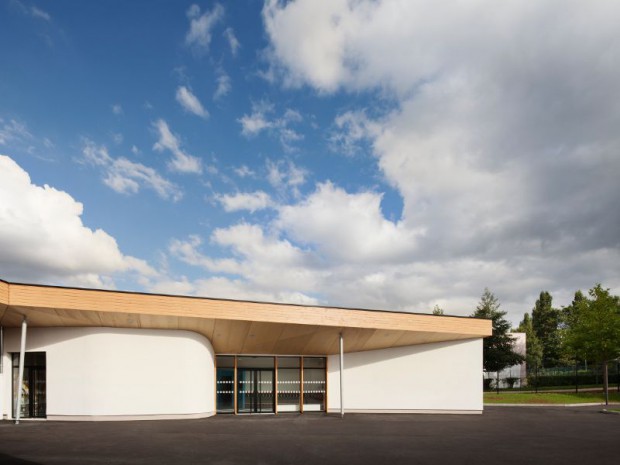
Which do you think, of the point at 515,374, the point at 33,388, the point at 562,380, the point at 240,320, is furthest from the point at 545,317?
the point at 33,388

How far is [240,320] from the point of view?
754 inches

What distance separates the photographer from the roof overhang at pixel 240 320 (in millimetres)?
16734

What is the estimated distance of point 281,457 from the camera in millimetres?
11219

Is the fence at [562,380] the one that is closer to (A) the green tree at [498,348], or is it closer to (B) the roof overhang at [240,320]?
(A) the green tree at [498,348]

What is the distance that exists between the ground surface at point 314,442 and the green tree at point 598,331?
45.6 feet

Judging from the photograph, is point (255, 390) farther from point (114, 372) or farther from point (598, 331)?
point (598, 331)

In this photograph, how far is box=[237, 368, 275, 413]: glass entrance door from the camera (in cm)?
2267

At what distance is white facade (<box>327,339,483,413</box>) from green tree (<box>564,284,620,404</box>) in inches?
538

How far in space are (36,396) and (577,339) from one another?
33.0 meters

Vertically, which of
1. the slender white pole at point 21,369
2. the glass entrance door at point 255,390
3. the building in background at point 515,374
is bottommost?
the building in background at point 515,374

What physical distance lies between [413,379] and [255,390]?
779 cm

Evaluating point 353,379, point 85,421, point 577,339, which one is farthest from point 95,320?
point 577,339

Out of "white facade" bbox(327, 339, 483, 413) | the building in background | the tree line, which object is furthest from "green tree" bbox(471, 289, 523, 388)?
"white facade" bbox(327, 339, 483, 413)

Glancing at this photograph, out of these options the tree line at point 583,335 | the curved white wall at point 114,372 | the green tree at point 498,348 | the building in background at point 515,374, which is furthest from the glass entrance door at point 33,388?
the building in background at point 515,374
